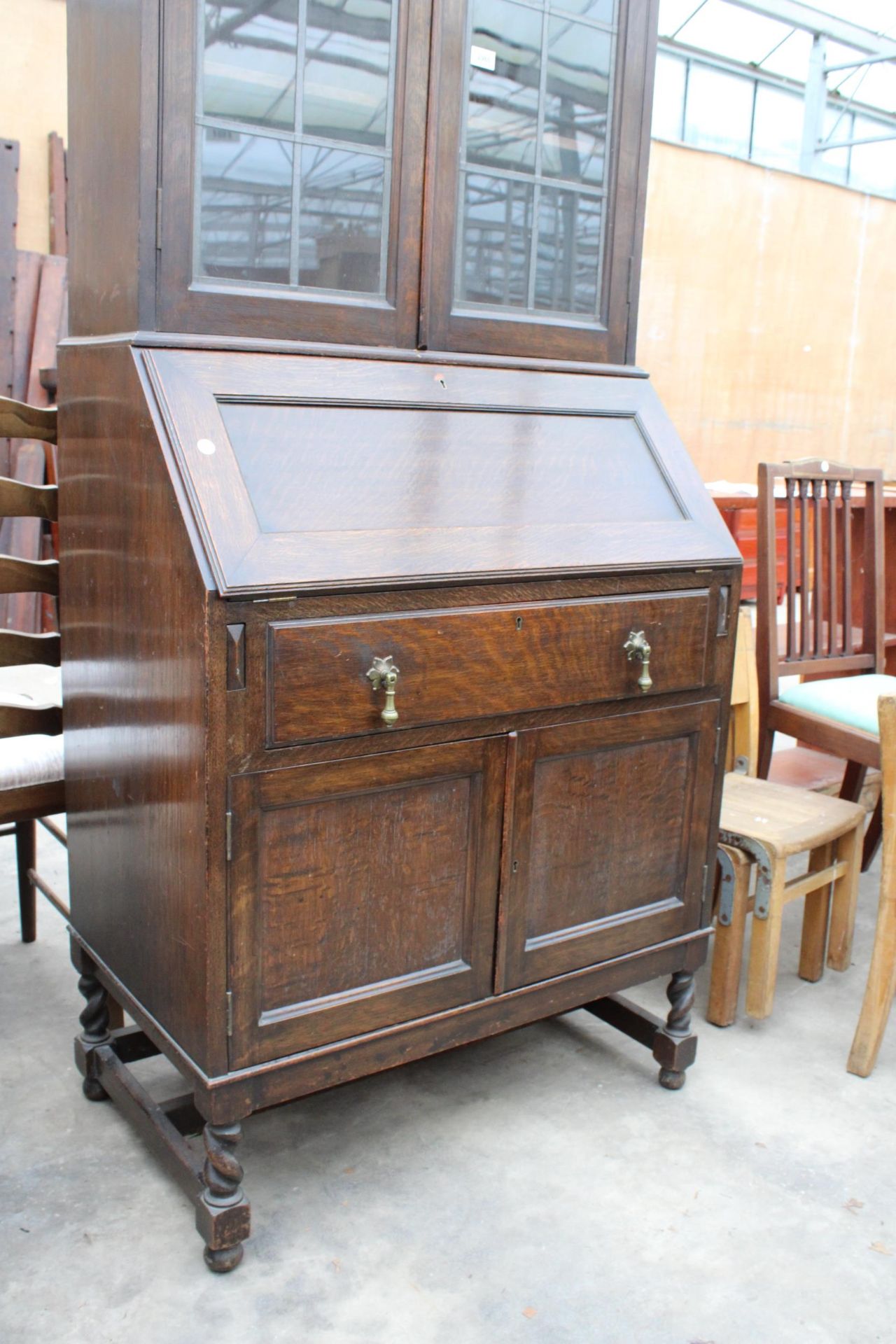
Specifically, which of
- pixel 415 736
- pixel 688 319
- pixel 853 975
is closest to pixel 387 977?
pixel 415 736

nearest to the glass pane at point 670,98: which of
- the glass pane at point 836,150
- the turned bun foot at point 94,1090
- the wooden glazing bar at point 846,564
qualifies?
the glass pane at point 836,150

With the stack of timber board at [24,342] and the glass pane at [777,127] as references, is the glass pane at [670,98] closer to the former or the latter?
the glass pane at [777,127]

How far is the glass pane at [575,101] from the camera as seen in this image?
213 cm

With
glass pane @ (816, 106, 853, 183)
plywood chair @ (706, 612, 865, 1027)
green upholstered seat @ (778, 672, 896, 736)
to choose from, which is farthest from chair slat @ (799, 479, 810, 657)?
glass pane @ (816, 106, 853, 183)

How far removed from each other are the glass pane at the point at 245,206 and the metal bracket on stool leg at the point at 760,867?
153cm

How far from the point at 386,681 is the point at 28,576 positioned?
0.93 m

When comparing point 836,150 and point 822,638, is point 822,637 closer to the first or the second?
point 822,638

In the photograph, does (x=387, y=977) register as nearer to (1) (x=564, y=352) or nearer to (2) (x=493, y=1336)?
(2) (x=493, y=1336)

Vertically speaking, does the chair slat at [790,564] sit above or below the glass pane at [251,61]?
below

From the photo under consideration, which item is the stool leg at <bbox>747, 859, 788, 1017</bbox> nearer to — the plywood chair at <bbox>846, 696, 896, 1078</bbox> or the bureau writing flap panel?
the plywood chair at <bbox>846, 696, 896, 1078</bbox>

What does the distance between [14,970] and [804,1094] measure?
1.82 metres

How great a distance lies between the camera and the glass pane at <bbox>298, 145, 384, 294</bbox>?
1.90m

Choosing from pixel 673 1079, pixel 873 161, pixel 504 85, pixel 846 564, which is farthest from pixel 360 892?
pixel 873 161

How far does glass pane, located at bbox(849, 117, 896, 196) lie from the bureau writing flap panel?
11.3m
